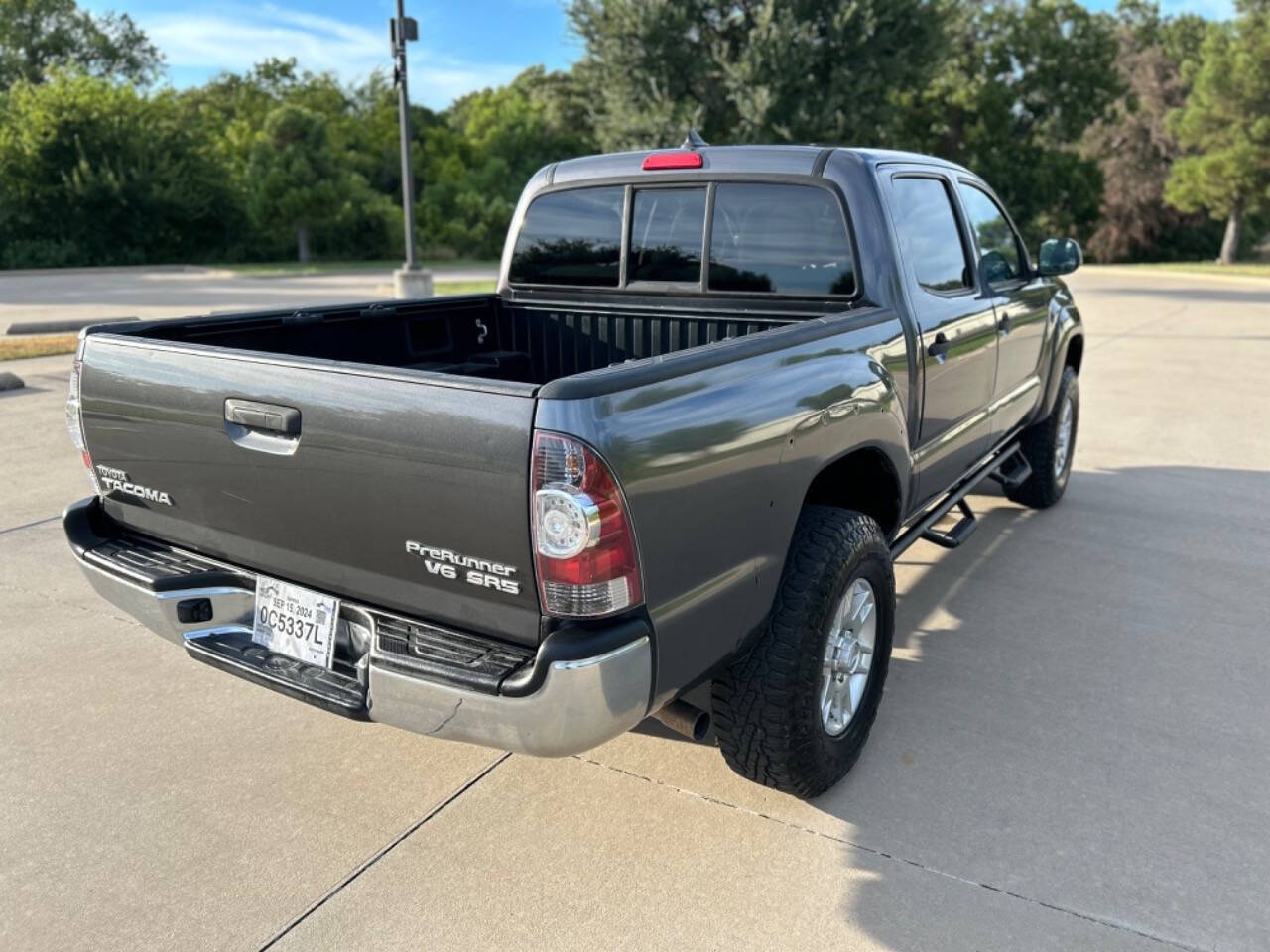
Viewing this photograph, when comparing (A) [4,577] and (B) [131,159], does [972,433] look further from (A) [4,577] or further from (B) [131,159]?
(B) [131,159]

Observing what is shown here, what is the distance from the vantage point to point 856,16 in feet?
60.4

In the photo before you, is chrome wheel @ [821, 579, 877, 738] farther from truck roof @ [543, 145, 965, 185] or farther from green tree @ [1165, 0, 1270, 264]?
green tree @ [1165, 0, 1270, 264]

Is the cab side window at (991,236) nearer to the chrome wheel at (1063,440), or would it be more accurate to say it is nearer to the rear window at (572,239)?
the chrome wheel at (1063,440)

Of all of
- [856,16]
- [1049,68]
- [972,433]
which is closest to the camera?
[972,433]

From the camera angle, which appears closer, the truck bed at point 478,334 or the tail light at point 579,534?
the tail light at point 579,534

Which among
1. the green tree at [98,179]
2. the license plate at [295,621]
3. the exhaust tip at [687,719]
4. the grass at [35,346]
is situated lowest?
the exhaust tip at [687,719]

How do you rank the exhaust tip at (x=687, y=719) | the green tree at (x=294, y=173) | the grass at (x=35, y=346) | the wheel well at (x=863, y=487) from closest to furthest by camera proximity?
the exhaust tip at (x=687, y=719) < the wheel well at (x=863, y=487) < the grass at (x=35, y=346) < the green tree at (x=294, y=173)

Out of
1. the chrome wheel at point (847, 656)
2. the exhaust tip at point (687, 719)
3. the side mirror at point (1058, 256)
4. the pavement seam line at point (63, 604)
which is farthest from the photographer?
the side mirror at point (1058, 256)

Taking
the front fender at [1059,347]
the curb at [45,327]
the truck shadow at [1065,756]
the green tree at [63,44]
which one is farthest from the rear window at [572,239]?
the green tree at [63,44]

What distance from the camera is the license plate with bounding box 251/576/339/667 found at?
100 inches

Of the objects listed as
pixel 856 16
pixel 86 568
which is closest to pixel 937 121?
pixel 856 16

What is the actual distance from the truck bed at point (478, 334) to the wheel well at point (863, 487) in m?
0.70

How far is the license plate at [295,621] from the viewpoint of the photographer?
2.55m

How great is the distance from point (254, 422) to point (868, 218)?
86.0 inches
